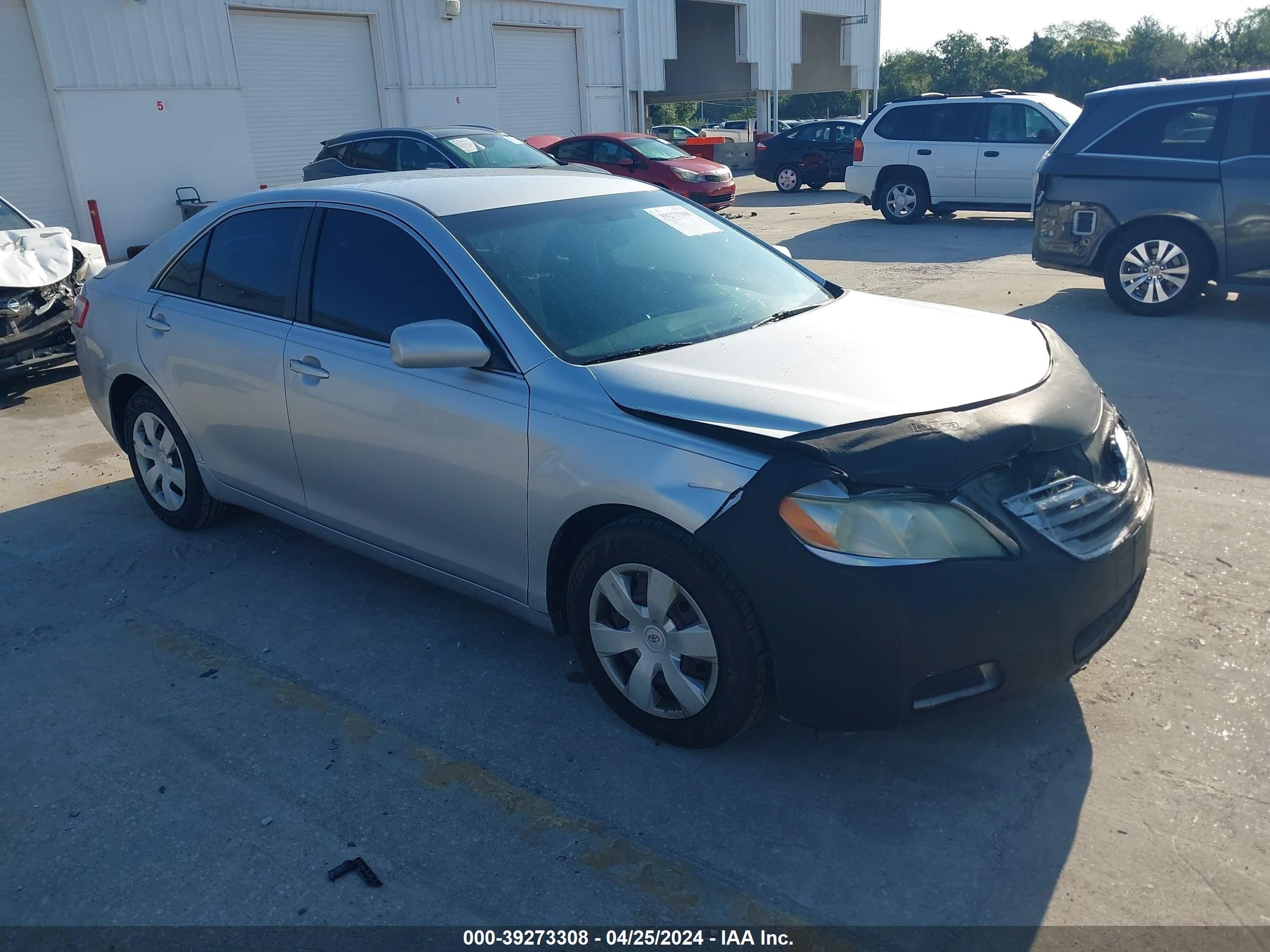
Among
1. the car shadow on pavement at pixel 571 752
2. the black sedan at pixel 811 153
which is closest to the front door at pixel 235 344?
the car shadow on pavement at pixel 571 752

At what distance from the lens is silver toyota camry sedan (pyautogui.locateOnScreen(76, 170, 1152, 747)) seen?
110 inches

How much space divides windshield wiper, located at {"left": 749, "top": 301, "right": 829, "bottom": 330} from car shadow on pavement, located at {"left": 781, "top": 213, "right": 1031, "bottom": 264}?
8.71m

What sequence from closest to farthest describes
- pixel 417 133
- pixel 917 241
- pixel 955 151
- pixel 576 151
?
1. pixel 417 133
2. pixel 917 241
3. pixel 955 151
4. pixel 576 151

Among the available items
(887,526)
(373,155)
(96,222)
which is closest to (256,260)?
(887,526)

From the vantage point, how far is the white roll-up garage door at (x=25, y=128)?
1448cm

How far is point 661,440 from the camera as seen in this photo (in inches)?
119

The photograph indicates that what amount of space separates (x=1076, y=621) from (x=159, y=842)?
270 centimetres

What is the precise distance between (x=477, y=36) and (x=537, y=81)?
2240mm

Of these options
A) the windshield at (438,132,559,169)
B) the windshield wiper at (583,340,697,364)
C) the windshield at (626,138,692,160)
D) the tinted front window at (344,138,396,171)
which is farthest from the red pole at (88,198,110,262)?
the windshield wiper at (583,340,697,364)

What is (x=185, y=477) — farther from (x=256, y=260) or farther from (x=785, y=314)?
(x=785, y=314)

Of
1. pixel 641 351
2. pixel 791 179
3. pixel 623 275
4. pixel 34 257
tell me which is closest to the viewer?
pixel 641 351

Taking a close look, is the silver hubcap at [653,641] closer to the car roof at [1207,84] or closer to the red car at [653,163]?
the car roof at [1207,84]

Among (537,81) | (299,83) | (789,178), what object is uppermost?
(299,83)

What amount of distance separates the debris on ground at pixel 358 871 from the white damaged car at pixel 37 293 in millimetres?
6386
